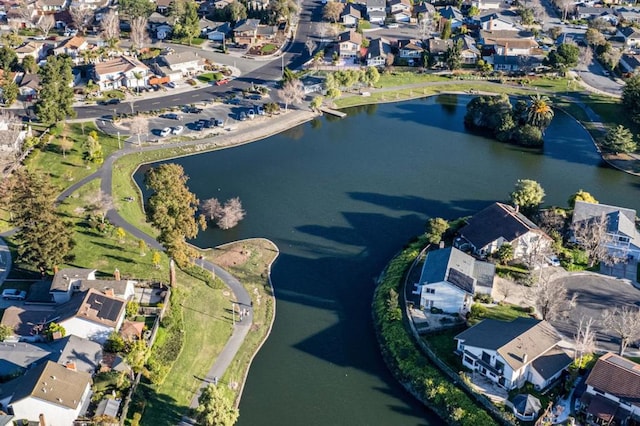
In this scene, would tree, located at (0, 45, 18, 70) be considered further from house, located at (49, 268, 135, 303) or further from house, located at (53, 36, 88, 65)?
house, located at (49, 268, 135, 303)

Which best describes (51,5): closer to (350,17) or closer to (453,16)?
(350,17)

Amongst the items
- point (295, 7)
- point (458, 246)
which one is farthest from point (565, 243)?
point (295, 7)

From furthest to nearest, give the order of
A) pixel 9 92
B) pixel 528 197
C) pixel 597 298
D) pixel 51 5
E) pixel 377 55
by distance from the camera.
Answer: pixel 51 5 < pixel 377 55 < pixel 9 92 < pixel 528 197 < pixel 597 298

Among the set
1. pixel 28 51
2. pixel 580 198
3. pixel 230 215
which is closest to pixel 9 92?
pixel 28 51

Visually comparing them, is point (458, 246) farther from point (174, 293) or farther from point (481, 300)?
point (174, 293)

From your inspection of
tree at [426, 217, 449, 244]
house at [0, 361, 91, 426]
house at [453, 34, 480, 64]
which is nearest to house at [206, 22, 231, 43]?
house at [453, 34, 480, 64]
